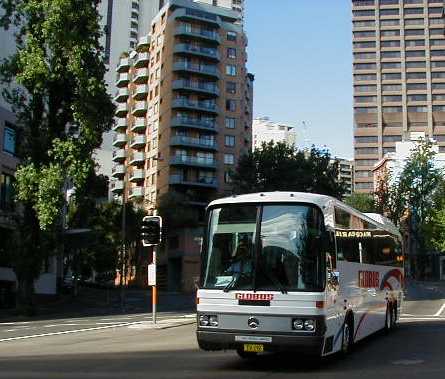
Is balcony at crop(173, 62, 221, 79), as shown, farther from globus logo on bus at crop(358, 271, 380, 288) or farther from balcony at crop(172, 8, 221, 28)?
globus logo on bus at crop(358, 271, 380, 288)

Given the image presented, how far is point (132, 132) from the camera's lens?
343 feet

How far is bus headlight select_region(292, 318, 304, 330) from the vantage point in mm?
10219

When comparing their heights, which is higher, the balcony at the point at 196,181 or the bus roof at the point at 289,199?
the balcony at the point at 196,181

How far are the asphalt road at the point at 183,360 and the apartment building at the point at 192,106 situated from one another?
70424mm

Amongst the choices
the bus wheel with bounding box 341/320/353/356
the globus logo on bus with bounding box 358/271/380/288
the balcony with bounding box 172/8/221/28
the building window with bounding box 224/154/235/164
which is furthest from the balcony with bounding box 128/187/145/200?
the bus wheel with bounding box 341/320/353/356

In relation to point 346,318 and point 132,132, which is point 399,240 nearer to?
point 346,318

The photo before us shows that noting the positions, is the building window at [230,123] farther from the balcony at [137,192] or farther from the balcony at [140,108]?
the balcony at [137,192]

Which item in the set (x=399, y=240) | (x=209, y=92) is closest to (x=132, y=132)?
(x=209, y=92)

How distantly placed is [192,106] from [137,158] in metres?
14.6

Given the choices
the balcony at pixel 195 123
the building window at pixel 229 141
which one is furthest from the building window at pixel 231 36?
the building window at pixel 229 141

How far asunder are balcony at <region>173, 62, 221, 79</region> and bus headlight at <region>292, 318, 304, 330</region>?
82061 millimetres

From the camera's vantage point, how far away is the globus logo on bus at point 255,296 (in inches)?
407

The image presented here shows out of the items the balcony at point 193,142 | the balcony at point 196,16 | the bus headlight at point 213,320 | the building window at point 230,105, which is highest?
the balcony at point 196,16

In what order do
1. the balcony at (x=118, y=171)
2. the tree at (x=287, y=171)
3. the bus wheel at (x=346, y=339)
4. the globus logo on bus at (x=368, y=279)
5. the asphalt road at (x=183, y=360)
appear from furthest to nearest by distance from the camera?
the balcony at (x=118, y=171)
the tree at (x=287, y=171)
the globus logo on bus at (x=368, y=279)
the bus wheel at (x=346, y=339)
the asphalt road at (x=183, y=360)
